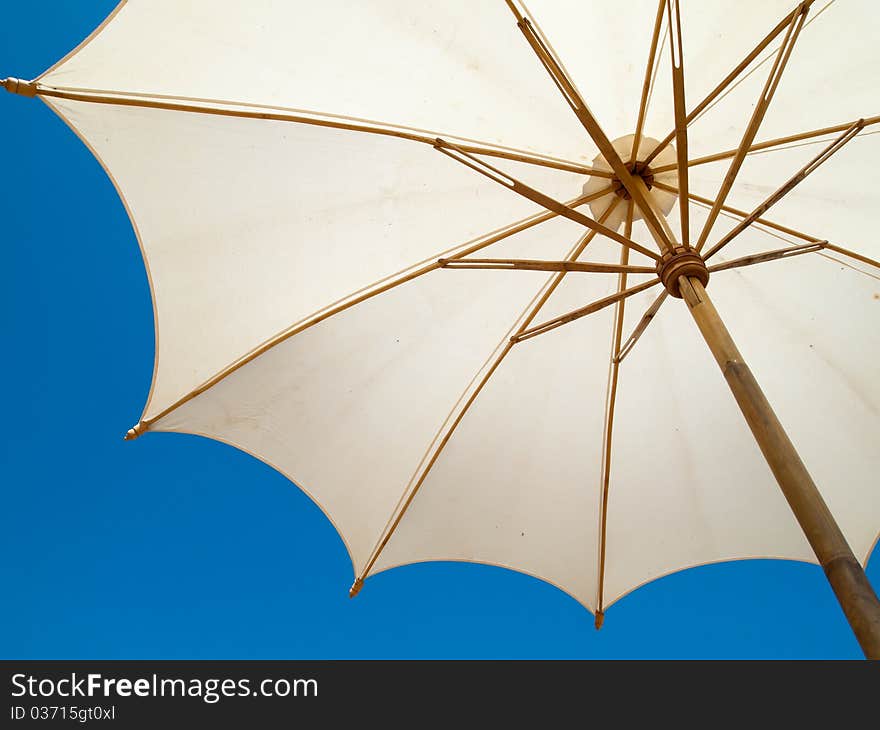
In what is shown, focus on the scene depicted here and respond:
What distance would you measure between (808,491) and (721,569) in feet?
24.8

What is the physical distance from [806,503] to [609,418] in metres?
2.86

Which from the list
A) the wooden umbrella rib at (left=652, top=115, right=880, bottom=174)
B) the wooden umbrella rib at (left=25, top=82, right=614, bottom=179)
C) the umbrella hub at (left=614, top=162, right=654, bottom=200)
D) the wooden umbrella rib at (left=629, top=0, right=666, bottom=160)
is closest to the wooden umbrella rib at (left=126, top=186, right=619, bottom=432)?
the wooden umbrella rib at (left=25, top=82, right=614, bottom=179)

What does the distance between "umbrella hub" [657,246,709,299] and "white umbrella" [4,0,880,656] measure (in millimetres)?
20

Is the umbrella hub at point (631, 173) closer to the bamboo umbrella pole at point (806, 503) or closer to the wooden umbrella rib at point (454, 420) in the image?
the wooden umbrella rib at point (454, 420)

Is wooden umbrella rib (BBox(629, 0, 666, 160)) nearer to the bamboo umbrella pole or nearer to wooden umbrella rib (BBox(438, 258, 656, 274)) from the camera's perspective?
wooden umbrella rib (BBox(438, 258, 656, 274))

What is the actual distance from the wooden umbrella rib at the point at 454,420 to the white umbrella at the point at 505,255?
0.8 inches

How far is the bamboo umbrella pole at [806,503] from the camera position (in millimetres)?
2537

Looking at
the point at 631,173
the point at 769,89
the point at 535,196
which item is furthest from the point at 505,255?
the point at 769,89

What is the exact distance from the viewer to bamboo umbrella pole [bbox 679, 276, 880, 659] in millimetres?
2537

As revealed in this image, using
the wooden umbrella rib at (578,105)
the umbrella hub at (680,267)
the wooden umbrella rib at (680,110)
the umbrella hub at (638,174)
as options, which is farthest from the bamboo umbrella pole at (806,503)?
the umbrella hub at (638,174)
